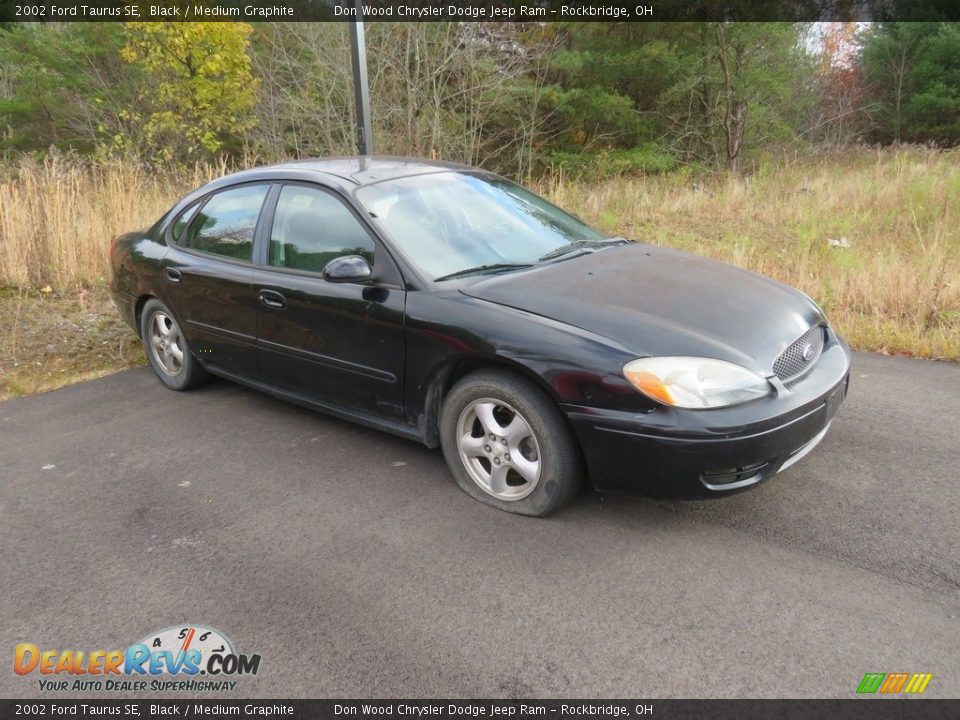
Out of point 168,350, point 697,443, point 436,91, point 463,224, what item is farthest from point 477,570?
point 436,91

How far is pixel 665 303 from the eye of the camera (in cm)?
332

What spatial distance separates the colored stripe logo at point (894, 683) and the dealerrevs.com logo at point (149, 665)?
6.19ft

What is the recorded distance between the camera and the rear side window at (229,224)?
4.38 m

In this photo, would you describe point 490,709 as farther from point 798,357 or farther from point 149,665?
point 798,357

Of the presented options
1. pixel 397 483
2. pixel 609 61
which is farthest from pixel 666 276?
pixel 609 61

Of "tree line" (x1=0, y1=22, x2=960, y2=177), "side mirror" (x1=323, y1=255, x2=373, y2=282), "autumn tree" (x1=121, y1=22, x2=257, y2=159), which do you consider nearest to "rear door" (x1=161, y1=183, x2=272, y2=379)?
"side mirror" (x1=323, y1=255, x2=373, y2=282)

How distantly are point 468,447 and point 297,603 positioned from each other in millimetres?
1039

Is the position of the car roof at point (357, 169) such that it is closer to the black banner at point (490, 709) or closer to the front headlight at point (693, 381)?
the front headlight at point (693, 381)

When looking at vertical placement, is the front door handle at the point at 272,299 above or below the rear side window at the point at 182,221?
below

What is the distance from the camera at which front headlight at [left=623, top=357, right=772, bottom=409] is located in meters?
2.88

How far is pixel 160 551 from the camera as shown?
3.13 m

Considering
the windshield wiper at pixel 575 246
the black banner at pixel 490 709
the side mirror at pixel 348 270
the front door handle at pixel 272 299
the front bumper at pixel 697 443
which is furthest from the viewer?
the front door handle at pixel 272 299

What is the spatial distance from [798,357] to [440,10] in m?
14.9

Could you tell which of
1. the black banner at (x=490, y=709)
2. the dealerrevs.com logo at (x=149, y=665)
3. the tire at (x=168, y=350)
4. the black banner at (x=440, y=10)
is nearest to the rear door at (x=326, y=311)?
the tire at (x=168, y=350)
